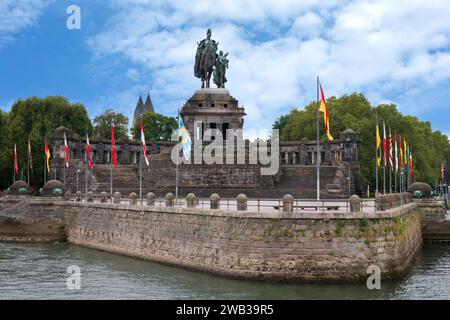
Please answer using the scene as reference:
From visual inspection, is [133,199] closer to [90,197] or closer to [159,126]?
[90,197]

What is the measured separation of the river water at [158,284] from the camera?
2633cm

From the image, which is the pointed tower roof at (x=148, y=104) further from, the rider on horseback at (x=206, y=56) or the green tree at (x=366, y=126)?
the rider on horseback at (x=206, y=56)

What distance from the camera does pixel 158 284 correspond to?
29.2m

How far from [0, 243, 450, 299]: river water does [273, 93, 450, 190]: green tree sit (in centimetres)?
4113

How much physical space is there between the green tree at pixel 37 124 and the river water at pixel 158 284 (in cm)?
4132

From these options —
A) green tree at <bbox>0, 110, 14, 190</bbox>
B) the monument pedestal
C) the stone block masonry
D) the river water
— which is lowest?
the river water

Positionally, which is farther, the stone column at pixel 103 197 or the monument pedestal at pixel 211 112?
the monument pedestal at pixel 211 112

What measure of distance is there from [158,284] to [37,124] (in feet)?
180

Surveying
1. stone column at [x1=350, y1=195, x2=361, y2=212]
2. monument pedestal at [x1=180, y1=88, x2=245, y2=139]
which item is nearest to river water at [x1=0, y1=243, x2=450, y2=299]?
stone column at [x1=350, y1=195, x2=361, y2=212]

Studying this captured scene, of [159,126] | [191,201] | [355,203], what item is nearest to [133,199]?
[191,201]

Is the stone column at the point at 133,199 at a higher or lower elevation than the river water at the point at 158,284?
higher

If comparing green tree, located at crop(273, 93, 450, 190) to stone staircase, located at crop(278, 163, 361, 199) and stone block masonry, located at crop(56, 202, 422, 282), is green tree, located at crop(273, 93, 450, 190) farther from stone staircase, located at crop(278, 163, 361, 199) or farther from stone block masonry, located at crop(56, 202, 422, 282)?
stone block masonry, located at crop(56, 202, 422, 282)

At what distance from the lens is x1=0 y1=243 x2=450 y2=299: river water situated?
26328 mm

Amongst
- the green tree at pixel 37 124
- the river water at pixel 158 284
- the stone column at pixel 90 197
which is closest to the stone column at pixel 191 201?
the river water at pixel 158 284
